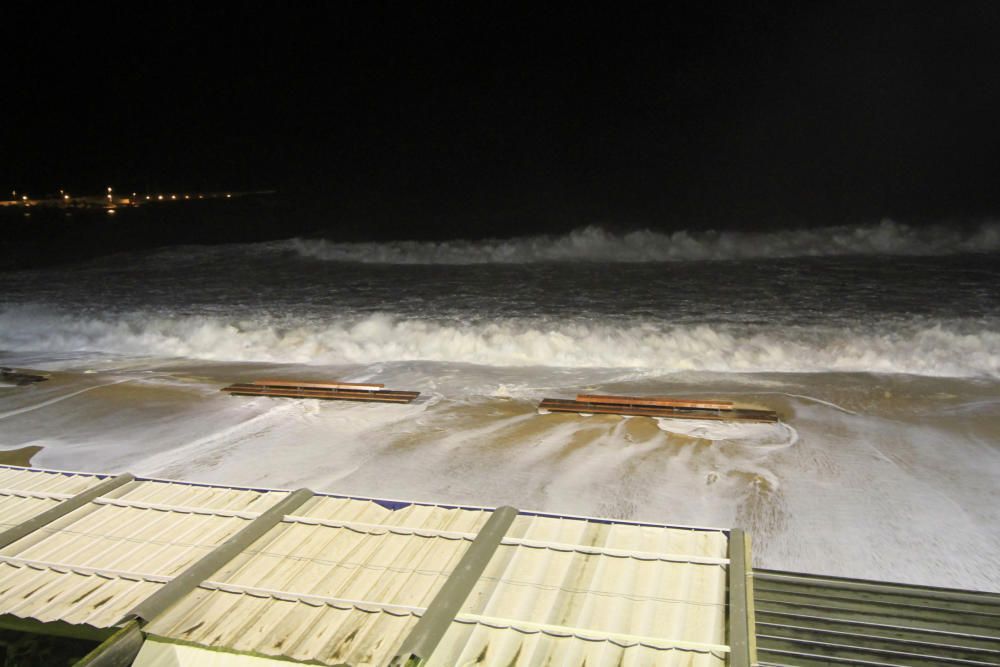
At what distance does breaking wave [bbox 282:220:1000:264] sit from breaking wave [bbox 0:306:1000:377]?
1241 cm

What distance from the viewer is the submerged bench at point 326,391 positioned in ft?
33.5

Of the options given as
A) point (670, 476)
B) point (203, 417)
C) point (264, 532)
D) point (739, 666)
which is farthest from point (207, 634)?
point (203, 417)

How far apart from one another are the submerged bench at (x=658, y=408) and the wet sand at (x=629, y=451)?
196 mm

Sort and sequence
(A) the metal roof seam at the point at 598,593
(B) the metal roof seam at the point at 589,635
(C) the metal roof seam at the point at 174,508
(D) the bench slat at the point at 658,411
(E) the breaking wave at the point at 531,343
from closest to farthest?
(B) the metal roof seam at the point at 589,635 → (A) the metal roof seam at the point at 598,593 → (C) the metal roof seam at the point at 174,508 → (D) the bench slat at the point at 658,411 → (E) the breaking wave at the point at 531,343

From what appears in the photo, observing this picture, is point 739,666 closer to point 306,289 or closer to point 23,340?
point 23,340

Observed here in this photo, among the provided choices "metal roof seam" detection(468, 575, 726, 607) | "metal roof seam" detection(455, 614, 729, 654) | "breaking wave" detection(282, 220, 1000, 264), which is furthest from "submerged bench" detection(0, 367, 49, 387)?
"breaking wave" detection(282, 220, 1000, 264)

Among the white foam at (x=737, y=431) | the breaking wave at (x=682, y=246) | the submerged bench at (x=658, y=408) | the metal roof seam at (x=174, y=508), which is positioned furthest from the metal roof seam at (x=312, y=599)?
the breaking wave at (x=682, y=246)

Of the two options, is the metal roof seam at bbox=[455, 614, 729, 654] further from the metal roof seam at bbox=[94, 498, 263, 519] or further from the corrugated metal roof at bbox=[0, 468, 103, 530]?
the corrugated metal roof at bbox=[0, 468, 103, 530]

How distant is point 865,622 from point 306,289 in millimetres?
19175

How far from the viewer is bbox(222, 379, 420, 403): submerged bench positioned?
1022 centimetres

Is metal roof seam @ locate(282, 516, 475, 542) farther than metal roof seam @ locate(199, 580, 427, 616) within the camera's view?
Yes

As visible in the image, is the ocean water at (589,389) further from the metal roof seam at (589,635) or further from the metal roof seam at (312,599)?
the metal roof seam at (312,599)

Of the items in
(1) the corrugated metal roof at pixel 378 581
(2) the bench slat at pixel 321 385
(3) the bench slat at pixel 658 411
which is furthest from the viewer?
(2) the bench slat at pixel 321 385

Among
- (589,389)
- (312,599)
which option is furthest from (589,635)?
(589,389)
